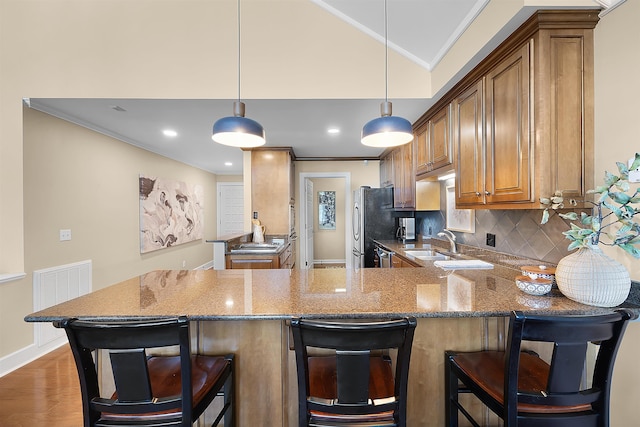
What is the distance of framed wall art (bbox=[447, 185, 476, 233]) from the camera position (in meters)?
2.81

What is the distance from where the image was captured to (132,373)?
943mm

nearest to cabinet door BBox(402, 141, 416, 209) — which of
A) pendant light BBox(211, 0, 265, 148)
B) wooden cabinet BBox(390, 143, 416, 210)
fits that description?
wooden cabinet BBox(390, 143, 416, 210)

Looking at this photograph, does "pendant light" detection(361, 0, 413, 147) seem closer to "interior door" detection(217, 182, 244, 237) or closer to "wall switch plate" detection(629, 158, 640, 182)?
"wall switch plate" detection(629, 158, 640, 182)

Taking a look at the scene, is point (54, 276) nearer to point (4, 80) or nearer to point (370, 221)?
point (4, 80)

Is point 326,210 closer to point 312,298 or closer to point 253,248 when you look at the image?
point 253,248

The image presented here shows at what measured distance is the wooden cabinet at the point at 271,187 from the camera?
4.44m

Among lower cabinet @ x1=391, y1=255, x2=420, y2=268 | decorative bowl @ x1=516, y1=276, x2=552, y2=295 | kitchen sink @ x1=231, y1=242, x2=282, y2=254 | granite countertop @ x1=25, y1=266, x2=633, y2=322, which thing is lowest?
lower cabinet @ x1=391, y1=255, x2=420, y2=268

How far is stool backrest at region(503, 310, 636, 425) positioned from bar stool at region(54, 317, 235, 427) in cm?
109

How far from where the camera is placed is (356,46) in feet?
8.14

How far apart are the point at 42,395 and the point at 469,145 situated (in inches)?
148

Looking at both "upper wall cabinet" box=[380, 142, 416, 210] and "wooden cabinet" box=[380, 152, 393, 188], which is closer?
"upper wall cabinet" box=[380, 142, 416, 210]

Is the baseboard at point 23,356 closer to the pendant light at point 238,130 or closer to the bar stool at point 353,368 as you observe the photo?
the pendant light at point 238,130

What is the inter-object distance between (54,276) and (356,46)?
12.0 ft

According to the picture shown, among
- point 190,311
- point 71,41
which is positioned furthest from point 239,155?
point 190,311
